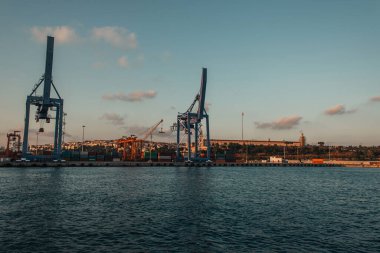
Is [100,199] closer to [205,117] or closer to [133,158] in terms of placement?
[205,117]

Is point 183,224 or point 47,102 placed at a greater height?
point 47,102

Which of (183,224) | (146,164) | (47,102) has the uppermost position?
(47,102)

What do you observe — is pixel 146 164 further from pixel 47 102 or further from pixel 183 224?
pixel 183 224

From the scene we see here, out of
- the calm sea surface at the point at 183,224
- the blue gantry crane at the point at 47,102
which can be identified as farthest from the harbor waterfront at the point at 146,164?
the calm sea surface at the point at 183,224

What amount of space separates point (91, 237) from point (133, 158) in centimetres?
12850

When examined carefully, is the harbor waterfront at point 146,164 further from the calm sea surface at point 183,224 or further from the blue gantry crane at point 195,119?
the calm sea surface at point 183,224

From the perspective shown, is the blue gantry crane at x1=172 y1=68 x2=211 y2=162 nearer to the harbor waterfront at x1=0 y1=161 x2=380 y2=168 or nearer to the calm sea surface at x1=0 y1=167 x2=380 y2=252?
the harbor waterfront at x1=0 y1=161 x2=380 y2=168

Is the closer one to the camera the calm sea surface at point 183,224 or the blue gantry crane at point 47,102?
the calm sea surface at point 183,224

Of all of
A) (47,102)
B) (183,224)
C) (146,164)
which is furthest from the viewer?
(146,164)

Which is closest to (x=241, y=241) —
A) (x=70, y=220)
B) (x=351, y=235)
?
(x=351, y=235)

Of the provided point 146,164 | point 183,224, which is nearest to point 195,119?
point 146,164

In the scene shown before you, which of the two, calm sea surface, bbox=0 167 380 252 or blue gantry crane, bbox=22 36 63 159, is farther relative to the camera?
blue gantry crane, bbox=22 36 63 159

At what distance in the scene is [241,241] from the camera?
19.3 metres

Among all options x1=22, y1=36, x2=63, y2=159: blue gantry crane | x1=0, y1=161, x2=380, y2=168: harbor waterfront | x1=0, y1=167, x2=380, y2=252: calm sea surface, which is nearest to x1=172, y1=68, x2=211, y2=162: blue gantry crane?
x1=0, y1=161, x2=380, y2=168: harbor waterfront
